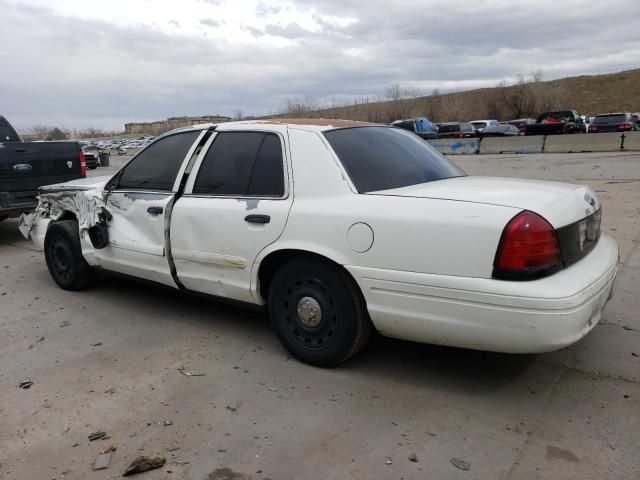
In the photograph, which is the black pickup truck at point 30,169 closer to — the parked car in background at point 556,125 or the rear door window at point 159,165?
the rear door window at point 159,165

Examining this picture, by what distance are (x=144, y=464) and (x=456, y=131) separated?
36.8 metres

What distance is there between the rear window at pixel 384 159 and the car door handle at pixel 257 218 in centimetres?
62

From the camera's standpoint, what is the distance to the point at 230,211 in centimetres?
377

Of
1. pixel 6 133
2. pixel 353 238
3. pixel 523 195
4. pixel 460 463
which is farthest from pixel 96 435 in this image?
pixel 6 133

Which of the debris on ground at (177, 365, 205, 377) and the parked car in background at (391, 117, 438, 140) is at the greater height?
the parked car in background at (391, 117, 438, 140)

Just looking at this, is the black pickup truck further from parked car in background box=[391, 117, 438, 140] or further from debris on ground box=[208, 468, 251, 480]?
parked car in background box=[391, 117, 438, 140]

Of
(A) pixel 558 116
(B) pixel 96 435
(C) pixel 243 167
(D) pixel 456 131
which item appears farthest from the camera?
(D) pixel 456 131

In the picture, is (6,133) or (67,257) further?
(6,133)

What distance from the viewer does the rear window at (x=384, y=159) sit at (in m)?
3.45

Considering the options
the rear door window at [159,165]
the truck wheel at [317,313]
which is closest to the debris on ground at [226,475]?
the truck wheel at [317,313]

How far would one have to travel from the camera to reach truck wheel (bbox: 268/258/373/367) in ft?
10.8

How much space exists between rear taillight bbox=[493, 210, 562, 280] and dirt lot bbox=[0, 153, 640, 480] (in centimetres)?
82

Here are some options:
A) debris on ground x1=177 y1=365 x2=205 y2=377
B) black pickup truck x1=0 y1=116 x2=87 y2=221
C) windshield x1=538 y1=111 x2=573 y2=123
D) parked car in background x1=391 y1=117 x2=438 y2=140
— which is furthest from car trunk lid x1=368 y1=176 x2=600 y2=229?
windshield x1=538 y1=111 x2=573 y2=123

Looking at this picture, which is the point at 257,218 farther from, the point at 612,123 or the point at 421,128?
the point at 421,128
